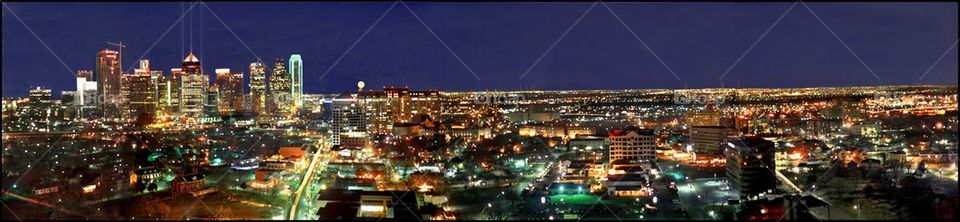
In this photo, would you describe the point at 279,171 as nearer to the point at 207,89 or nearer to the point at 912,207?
the point at 912,207

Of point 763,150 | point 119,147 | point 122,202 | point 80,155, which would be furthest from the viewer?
point 119,147

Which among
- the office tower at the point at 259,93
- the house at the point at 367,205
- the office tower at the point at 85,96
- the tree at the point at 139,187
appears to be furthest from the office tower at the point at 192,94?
the house at the point at 367,205

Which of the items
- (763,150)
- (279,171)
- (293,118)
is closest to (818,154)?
(763,150)

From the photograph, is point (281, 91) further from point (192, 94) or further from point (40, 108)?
point (40, 108)

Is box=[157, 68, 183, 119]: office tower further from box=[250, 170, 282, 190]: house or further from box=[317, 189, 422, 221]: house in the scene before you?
box=[317, 189, 422, 221]: house

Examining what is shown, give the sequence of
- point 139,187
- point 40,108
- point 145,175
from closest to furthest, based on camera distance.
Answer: point 139,187
point 145,175
point 40,108

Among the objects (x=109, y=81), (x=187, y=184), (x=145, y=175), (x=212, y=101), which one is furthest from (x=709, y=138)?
(x=212, y=101)

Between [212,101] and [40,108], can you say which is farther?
[212,101]

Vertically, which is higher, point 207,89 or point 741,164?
point 207,89
